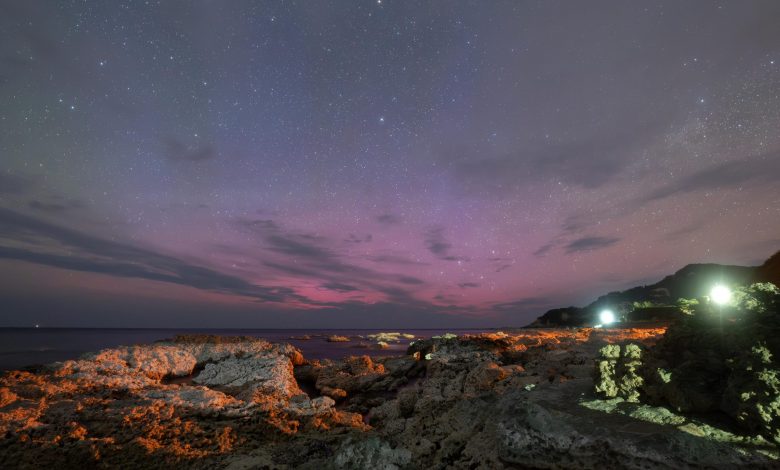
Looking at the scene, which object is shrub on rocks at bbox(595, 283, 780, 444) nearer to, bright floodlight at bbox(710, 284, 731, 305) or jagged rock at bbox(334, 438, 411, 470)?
bright floodlight at bbox(710, 284, 731, 305)

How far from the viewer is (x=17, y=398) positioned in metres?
12.4

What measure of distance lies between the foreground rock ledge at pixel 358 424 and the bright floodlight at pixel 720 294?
224 cm

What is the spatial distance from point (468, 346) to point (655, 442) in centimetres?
2061

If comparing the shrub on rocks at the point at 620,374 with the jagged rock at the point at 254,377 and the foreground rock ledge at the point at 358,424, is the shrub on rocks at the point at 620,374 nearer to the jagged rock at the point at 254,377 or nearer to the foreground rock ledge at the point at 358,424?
the foreground rock ledge at the point at 358,424

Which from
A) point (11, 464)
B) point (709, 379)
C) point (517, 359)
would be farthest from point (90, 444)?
point (517, 359)

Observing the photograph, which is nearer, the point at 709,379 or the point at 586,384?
the point at 709,379

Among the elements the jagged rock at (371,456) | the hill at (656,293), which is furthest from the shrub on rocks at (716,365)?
the hill at (656,293)

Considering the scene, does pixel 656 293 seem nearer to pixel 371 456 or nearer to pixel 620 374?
pixel 620 374

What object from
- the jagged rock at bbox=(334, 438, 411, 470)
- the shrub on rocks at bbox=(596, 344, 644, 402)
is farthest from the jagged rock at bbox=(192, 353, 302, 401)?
the shrub on rocks at bbox=(596, 344, 644, 402)

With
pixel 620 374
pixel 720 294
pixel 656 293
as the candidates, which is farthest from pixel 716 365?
pixel 656 293

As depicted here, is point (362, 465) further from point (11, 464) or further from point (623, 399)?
point (11, 464)

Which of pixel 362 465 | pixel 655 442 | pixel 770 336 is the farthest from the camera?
pixel 362 465

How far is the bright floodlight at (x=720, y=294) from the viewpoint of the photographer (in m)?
5.07

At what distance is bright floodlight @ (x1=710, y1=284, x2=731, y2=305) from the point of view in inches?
199
